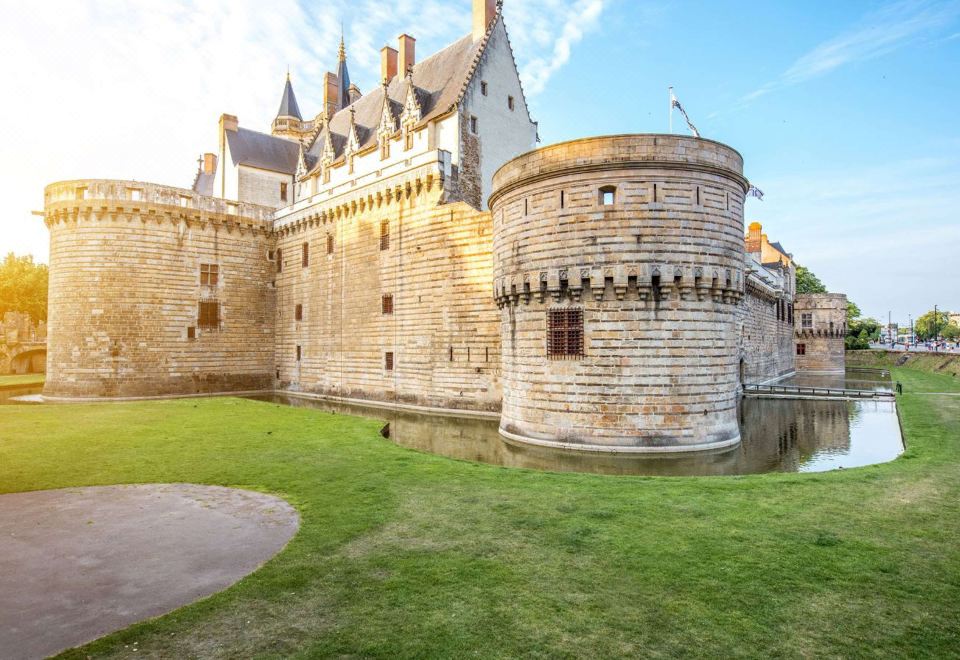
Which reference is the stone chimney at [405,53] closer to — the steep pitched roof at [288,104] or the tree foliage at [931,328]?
the steep pitched roof at [288,104]

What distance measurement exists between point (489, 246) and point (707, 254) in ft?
37.8

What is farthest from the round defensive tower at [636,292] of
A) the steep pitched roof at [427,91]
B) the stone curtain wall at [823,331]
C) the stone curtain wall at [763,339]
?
the stone curtain wall at [823,331]

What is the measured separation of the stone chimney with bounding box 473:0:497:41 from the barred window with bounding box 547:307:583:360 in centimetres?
2163

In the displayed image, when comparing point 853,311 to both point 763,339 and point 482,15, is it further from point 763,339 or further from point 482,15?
point 482,15

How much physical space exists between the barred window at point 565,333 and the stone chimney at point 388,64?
2789cm

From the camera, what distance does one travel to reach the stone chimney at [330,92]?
1951 inches

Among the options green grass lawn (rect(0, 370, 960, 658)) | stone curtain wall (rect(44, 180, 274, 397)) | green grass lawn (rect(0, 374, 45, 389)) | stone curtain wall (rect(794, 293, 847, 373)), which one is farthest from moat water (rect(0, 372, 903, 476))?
green grass lawn (rect(0, 374, 45, 389))

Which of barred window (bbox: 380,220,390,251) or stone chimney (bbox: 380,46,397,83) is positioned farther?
stone chimney (bbox: 380,46,397,83)

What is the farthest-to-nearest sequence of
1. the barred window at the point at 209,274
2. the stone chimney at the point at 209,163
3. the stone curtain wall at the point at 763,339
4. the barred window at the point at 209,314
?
the stone chimney at the point at 209,163
the stone curtain wall at the point at 763,339
the barred window at the point at 209,274
the barred window at the point at 209,314

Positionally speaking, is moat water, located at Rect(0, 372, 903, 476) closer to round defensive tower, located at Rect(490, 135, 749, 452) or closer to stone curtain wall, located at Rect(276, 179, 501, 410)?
round defensive tower, located at Rect(490, 135, 749, 452)

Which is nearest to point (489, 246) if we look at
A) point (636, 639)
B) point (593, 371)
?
point (593, 371)

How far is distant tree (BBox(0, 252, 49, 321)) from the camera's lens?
5500 cm

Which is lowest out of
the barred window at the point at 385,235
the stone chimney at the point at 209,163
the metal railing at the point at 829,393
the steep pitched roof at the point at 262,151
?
the metal railing at the point at 829,393

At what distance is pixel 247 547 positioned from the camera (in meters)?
8.66
